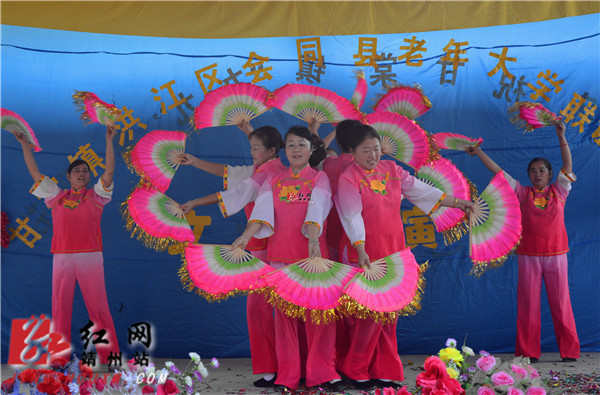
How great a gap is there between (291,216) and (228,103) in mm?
869

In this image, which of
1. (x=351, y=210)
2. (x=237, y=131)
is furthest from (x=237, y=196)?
(x=237, y=131)

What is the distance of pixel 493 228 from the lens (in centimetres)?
370

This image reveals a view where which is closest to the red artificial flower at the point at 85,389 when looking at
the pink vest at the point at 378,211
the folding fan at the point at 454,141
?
the pink vest at the point at 378,211

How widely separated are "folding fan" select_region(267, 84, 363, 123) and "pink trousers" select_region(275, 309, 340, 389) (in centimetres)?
121

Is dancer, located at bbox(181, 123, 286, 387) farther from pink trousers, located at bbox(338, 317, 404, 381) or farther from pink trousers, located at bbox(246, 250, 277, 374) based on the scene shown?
pink trousers, located at bbox(338, 317, 404, 381)

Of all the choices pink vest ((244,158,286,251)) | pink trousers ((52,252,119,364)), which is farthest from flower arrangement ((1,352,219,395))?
pink trousers ((52,252,119,364))

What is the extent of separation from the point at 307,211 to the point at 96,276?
1643mm

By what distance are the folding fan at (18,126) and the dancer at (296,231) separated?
172 centimetres

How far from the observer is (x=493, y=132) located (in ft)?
15.3

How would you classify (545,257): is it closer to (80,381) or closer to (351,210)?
(351,210)

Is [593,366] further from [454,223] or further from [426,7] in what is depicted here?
[426,7]

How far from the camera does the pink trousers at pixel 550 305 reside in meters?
4.38

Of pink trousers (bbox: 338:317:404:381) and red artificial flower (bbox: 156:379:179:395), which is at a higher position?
red artificial flower (bbox: 156:379:179:395)

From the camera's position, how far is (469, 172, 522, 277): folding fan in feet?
12.1
